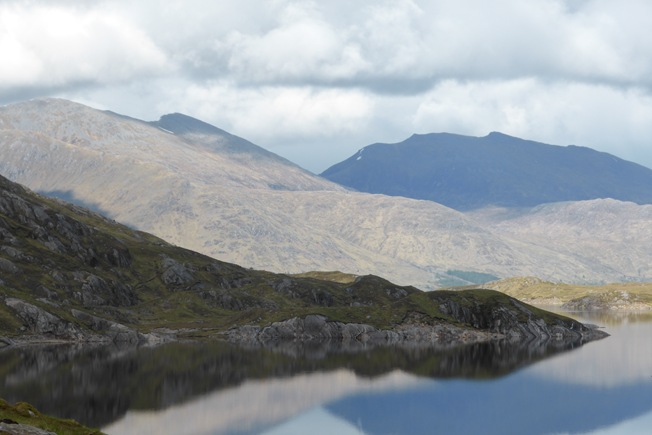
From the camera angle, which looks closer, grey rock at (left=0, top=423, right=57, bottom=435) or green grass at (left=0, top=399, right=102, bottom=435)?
grey rock at (left=0, top=423, right=57, bottom=435)

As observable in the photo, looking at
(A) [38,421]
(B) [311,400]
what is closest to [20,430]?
(A) [38,421]

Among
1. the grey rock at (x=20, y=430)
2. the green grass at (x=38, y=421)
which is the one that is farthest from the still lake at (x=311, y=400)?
the grey rock at (x=20, y=430)

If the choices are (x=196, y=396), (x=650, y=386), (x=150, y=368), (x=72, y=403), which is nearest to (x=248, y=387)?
(x=196, y=396)

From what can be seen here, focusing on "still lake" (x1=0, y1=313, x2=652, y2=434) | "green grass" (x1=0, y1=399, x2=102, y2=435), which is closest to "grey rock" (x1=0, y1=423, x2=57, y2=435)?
"green grass" (x1=0, y1=399, x2=102, y2=435)

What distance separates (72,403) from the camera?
466 ft

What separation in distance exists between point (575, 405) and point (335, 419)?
171ft

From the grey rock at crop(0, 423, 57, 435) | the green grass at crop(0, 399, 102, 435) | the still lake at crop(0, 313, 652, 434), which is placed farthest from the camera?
the still lake at crop(0, 313, 652, 434)

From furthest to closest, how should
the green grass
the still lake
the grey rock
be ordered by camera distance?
the still lake
the green grass
the grey rock

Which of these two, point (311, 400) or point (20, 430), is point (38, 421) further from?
point (311, 400)

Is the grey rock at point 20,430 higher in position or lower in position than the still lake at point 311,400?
higher

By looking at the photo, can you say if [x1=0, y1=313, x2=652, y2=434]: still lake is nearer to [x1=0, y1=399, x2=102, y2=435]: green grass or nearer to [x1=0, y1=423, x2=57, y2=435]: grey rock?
[x1=0, y1=399, x2=102, y2=435]: green grass

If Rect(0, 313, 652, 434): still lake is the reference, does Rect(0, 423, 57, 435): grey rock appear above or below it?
above

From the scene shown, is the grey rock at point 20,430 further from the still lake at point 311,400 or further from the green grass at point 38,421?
the still lake at point 311,400

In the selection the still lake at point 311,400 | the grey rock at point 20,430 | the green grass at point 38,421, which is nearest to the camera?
the grey rock at point 20,430
